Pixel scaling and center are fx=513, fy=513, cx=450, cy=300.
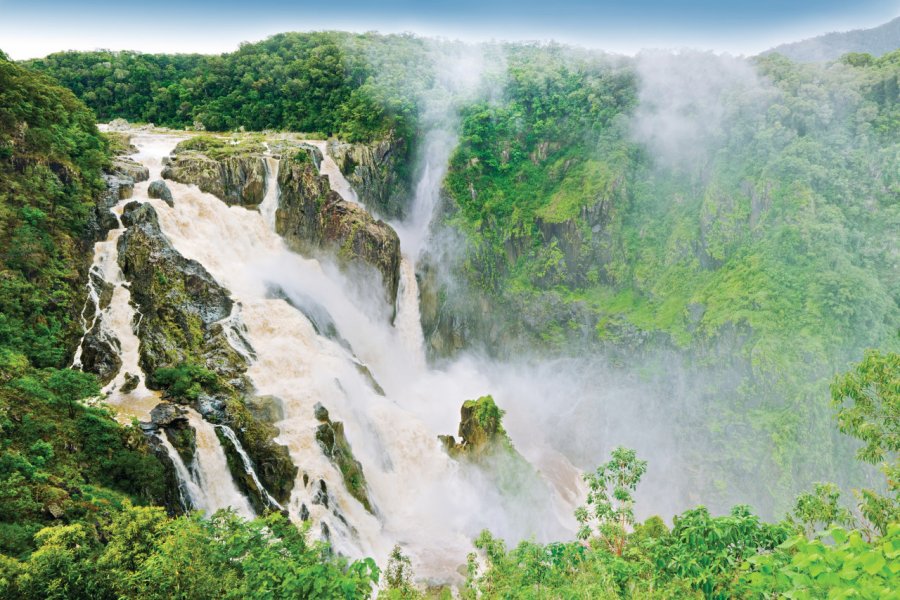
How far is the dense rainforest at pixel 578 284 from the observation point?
291 inches

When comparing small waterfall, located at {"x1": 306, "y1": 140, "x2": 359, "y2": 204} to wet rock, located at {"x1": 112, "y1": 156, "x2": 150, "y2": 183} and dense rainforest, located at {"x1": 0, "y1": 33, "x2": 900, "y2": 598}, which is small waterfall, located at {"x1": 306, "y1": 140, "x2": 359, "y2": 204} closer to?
dense rainforest, located at {"x1": 0, "y1": 33, "x2": 900, "y2": 598}

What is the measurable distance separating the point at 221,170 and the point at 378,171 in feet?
37.1

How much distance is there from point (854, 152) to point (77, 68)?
179 ft

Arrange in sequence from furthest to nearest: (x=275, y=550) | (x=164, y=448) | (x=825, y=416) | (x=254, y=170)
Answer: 1. (x=254, y=170)
2. (x=825, y=416)
3. (x=164, y=448)
4. (x=275, y=550)

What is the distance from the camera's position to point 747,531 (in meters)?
6.93

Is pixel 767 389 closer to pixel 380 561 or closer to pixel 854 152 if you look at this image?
pixel 854 152

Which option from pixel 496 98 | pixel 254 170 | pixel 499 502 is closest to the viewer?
pixel 499 502

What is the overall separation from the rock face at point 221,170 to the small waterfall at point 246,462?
13.3m

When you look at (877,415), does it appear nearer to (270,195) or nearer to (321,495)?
(321,495)

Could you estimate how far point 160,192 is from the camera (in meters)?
22.2

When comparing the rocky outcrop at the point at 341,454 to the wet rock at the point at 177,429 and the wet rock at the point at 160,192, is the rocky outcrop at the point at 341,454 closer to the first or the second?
the wet rock at the point at 177,429

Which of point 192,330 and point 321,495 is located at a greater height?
point 192,330

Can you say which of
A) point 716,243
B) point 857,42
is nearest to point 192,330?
point 716,243

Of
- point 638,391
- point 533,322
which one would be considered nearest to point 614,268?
point 533,322
